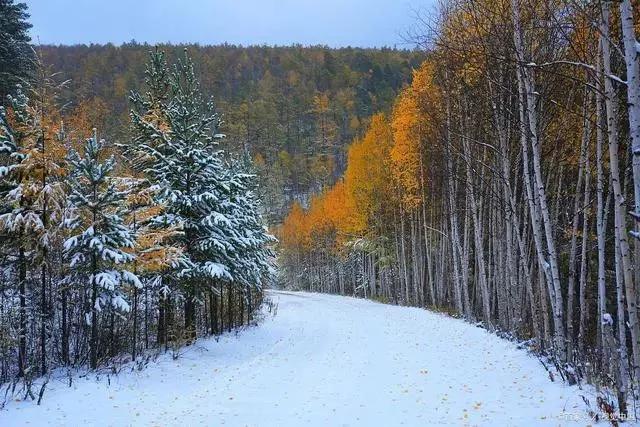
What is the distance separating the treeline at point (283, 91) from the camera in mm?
83375

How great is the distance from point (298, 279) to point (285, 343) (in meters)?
45.0

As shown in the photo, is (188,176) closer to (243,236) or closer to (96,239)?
(243,236)

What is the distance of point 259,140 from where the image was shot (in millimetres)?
91375

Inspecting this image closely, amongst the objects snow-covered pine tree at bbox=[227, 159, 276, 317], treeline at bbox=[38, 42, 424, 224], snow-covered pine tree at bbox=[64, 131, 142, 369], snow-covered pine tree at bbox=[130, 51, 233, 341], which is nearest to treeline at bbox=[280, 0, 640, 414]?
snow-covered pine tree at bbox=[227, 159, 276, 317]

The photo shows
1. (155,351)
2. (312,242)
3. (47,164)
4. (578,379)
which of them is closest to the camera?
(578,379)

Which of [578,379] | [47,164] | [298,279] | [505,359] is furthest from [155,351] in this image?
[298,279]

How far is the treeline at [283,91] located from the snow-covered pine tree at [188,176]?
5306 centimetres

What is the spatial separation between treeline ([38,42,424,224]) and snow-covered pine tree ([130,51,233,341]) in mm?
53057

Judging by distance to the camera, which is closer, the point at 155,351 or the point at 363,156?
the point at 155,351

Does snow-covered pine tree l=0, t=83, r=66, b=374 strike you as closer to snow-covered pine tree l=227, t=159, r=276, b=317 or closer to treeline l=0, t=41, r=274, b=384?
treeline l=0, t=41, r=274, b=384

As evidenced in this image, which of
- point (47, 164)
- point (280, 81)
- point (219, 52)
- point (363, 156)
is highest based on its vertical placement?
point (219, 52)

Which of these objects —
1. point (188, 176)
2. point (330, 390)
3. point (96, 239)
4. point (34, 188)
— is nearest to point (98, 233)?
point (96, 239)

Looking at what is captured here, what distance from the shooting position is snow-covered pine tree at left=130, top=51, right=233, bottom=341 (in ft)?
44.0

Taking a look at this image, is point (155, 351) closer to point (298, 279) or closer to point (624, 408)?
point (624, 408)
